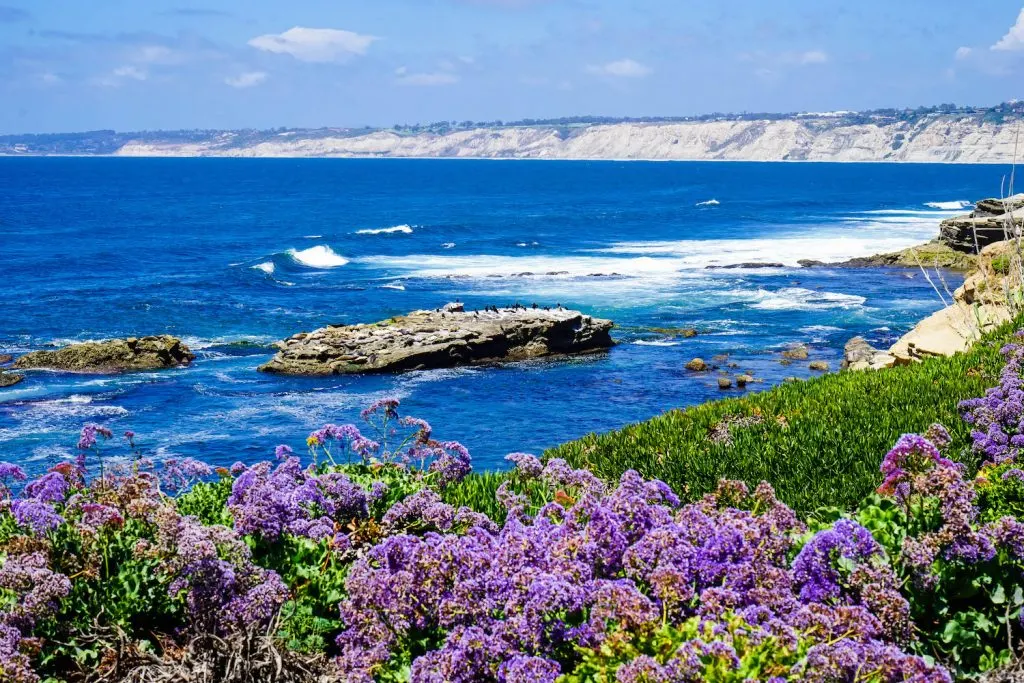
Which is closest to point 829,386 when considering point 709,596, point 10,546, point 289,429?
point 709,596

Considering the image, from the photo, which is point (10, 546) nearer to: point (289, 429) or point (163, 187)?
point (289, 429)

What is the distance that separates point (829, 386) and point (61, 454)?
23760 millimetres

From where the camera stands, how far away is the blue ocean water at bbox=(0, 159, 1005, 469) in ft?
117

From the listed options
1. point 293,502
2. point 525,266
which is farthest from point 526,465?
point 525,266

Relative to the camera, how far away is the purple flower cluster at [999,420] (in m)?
9.31

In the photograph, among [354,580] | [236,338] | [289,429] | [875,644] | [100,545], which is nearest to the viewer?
[875,644]

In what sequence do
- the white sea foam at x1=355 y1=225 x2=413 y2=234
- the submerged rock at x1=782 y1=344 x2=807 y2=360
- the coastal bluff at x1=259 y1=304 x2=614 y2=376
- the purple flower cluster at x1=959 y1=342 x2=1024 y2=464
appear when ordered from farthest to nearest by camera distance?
the white sea foam at x1=355 y1=225 x2=413 y2=234 → the submerged rock at x1=782 y1=344 x2=807 y2=360 → the coastal bluff at x1=259 y1=304 x2=614 y2=376 → the purple flower cluster at x1=959 y1=342 x2=1024 y2=464

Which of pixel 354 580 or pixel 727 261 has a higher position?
pixel 354 580

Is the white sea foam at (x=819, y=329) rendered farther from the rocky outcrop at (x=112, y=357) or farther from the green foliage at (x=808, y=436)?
the green foliage at (x=808, y=436)

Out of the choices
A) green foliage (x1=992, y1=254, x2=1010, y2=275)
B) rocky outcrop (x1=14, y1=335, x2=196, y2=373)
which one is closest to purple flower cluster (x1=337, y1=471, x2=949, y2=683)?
green foliage (x1=992, y1=254, x2=1010, y2=275)

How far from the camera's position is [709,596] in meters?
5.38

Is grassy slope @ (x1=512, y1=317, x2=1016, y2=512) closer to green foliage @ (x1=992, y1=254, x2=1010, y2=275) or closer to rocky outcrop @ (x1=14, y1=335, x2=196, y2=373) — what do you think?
green foliage @ (x1=992, y1=254, x2=1010, y2=275)

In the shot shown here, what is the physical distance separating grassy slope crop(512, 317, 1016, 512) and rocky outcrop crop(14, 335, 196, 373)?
33823 millimetres

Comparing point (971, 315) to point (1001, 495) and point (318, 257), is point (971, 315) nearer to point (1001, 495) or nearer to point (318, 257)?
point (1001, 495)
